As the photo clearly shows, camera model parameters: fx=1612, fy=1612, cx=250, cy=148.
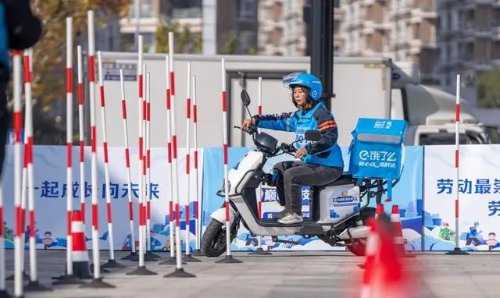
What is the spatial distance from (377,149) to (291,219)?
4.09 ft

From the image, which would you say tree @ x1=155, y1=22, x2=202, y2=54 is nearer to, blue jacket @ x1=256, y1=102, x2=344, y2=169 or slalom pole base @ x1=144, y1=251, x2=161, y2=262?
slalom pole base @ x1=144, y1=251, x2=161, y2=262

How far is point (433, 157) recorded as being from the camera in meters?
20.3

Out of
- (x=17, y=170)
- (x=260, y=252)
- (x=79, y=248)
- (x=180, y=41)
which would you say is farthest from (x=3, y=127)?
(x=180, y=41)

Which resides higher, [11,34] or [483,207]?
[11,34]

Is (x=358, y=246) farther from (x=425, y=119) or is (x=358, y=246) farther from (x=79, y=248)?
(x=425, y=119)

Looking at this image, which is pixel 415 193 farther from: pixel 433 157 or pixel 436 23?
pixel 436 23

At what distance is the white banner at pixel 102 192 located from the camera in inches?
790

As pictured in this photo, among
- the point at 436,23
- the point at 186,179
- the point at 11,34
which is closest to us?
the point at 11,34

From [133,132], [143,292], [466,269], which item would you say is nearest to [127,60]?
[133,132]

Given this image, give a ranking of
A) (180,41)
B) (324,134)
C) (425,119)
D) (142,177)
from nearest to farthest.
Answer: (142,177) < (324,134) < (425,119) < (180,41)

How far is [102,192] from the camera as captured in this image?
20016mm

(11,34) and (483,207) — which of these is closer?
(11,34)

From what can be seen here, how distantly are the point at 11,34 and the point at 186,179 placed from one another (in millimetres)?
9651

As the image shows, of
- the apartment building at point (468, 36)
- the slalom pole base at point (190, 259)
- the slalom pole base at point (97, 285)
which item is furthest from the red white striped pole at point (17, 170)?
the apartment building at point (468, 36)
